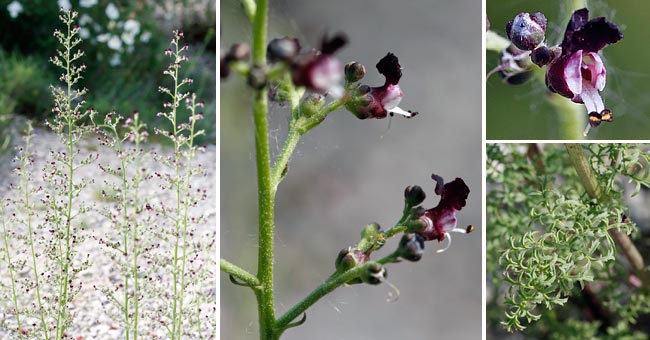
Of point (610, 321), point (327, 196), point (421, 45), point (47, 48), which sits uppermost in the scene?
point (47, 48)

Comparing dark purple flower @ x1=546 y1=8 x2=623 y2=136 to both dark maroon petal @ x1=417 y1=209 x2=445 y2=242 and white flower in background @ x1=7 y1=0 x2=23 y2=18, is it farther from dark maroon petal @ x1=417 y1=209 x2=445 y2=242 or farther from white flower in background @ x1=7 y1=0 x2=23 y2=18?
white flower in background @ x1=7 y1=0 x2=23 y2=18

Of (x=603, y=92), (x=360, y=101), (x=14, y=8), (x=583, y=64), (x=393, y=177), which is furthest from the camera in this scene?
(x=14, y=8)

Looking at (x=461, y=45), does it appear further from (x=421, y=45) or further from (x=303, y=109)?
(x=303, y=109)

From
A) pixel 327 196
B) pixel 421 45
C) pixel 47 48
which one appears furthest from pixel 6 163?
pixel 421 45

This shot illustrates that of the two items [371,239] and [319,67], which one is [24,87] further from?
[319,67]

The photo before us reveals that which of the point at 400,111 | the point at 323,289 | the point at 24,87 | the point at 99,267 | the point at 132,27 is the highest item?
the point at 132,27

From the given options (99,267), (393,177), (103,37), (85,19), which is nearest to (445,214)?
(393,177)

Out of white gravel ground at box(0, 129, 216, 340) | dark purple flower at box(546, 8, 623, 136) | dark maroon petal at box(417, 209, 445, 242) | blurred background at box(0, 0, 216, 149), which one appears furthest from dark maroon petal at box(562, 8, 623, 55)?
blurred background at box(0, 0, 216, 149)
